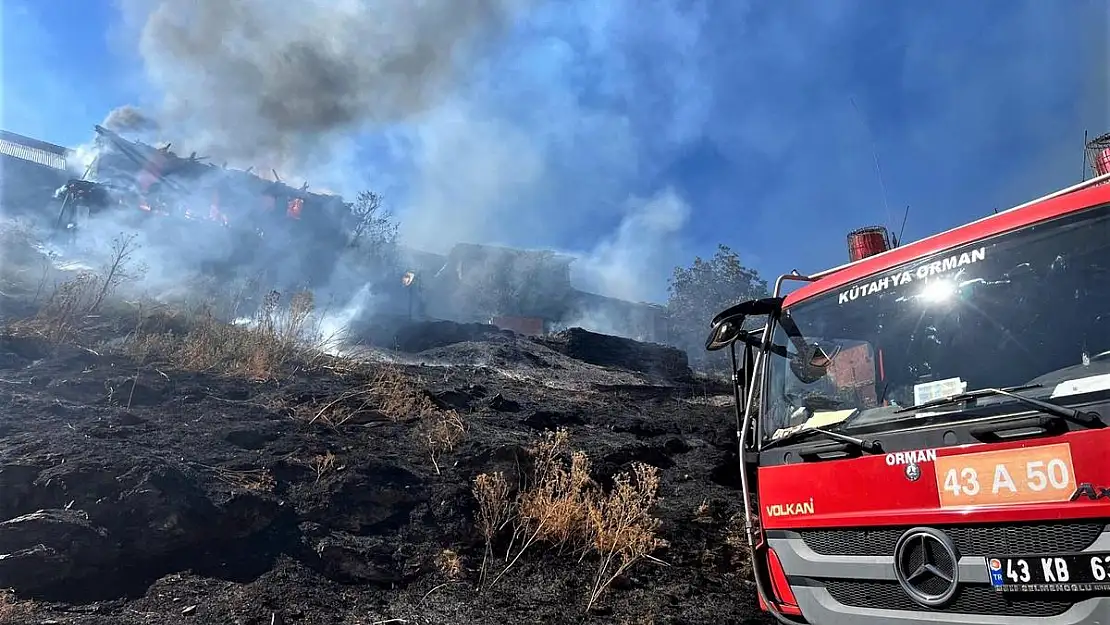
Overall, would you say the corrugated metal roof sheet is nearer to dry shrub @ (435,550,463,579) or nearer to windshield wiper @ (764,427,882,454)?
dry shrub @ (435,550,463,579)

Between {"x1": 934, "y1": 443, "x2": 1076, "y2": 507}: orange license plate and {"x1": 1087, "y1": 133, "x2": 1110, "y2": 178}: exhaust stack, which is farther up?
{"x1": 1087, "y1": 133, "x2": 1110, "y2": 178}: exhaust stack

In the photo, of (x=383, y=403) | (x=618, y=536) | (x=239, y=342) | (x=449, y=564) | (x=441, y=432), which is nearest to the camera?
(x=449, y=564)

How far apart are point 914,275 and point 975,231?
315 millimetres

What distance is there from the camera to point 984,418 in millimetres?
2303

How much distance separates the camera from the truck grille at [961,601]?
2.12 meters

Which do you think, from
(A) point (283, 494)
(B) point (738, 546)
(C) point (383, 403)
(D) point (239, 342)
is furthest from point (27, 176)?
(B) point (738, 546)

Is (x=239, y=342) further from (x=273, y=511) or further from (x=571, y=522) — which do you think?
(x=571, y=522)

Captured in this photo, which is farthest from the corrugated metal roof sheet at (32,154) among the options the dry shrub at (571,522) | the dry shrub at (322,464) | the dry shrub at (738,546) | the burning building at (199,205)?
the dry shrub at (738,546)

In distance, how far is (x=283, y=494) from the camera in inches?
193

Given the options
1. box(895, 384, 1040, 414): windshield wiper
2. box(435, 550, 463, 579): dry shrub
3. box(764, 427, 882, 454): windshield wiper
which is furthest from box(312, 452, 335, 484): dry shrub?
box(895, 384, 1040, 414): windshield wiper

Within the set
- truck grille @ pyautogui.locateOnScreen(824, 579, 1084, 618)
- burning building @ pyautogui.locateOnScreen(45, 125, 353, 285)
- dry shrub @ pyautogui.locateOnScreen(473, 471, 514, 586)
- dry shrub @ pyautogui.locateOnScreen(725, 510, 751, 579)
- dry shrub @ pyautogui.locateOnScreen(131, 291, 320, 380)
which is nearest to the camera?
truck grille @ pyautogui.locateOnScreen(824, 579, 1084, 618)

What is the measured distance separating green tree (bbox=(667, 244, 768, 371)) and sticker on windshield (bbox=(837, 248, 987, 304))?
25852 mm

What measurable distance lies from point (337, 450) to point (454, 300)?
22765 millimetres

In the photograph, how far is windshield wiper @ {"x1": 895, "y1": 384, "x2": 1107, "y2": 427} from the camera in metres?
2.01
